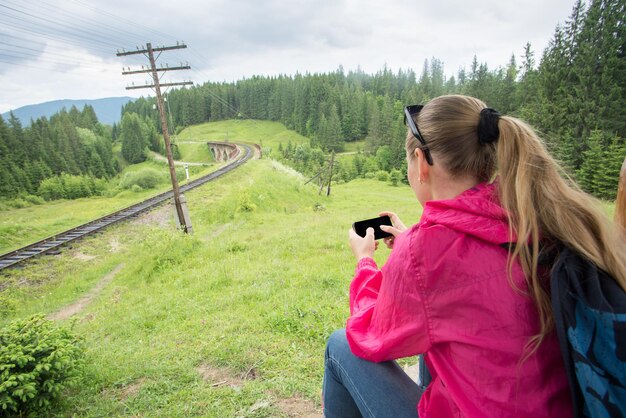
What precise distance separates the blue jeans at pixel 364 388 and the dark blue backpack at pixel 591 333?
2.73ft

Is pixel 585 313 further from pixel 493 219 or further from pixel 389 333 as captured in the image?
pixel 389 333

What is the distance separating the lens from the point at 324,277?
272 inches

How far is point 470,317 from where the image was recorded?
1.27m

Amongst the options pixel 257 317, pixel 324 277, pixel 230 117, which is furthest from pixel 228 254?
pixel 230 117

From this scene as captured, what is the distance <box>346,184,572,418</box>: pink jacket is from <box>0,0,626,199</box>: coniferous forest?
0.64m

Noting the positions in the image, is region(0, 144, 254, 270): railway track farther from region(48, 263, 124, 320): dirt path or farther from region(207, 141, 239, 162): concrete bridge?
region(207, 141, 239, 162): concrete bridge

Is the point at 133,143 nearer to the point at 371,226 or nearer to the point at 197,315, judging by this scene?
the point at 197,315

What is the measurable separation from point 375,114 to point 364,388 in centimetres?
8243

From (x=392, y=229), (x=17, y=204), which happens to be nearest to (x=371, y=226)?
(x=392, y=229)

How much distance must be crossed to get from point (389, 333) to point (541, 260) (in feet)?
2.14

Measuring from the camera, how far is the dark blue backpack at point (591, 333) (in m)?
1.02

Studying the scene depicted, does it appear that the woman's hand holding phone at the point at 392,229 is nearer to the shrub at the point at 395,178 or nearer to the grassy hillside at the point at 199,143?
the grassy hillside at the point at 199,143

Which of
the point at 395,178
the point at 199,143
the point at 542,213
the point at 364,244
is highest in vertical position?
the point at 542,213

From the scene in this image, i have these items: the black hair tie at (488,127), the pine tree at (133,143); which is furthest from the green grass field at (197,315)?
the pine tree at (133,143)
